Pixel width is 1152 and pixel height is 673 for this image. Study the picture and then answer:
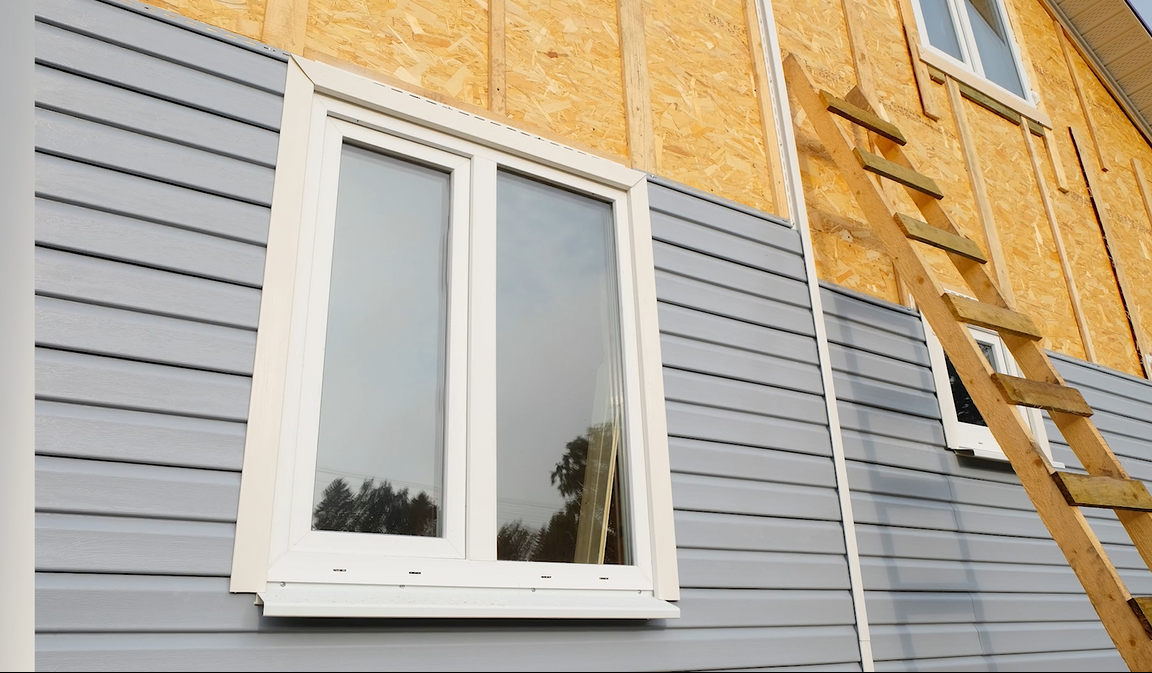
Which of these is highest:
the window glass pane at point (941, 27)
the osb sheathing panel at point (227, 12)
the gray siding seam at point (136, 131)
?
the window glass pane at point (941, 27)

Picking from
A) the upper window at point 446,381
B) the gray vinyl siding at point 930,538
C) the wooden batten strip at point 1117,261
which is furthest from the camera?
the wooden batten strip at point 1117,261

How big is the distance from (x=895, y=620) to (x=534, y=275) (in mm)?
2171

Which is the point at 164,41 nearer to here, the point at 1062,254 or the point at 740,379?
the point at 740,379

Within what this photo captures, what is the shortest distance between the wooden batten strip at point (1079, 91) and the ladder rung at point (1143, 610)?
5.27 meters

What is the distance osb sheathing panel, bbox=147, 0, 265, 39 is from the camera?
9.28 ft

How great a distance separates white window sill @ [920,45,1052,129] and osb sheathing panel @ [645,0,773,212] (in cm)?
208

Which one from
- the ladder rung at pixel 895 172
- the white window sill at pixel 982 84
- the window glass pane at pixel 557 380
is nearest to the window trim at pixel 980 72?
the white window sill at pixel 982 84

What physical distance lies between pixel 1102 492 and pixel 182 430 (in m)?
3.24

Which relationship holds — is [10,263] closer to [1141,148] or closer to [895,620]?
[895,620]

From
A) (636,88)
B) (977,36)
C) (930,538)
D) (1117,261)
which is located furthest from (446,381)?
(977,36)

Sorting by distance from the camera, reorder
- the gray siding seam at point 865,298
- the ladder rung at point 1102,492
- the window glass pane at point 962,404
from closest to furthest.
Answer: the ladder rung at point 1102,492
the gray siding seam at point 865,298
the window glass pane at point 962,404

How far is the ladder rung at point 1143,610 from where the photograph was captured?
9.43ft

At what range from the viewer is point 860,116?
4.38m

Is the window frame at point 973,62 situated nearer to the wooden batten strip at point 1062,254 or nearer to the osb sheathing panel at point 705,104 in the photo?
the wooden batten strip at point 1062,254
